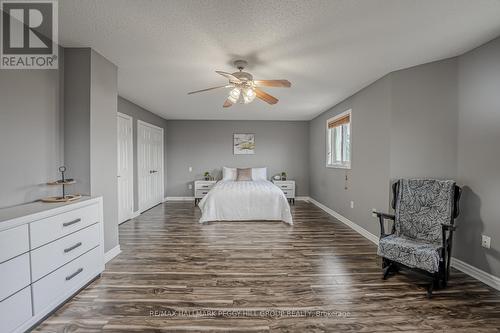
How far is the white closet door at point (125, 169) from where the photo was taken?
3.98m

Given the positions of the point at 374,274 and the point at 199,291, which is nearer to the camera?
the point at 199,291

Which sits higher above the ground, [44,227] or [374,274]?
[44,227]

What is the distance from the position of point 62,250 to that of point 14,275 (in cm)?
36

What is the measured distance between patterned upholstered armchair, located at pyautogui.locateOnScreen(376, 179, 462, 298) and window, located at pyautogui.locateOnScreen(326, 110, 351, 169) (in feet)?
5.07

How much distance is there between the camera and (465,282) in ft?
6.96

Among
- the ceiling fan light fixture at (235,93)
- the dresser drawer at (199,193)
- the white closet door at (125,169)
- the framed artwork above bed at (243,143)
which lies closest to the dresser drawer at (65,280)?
the white closet door at (125,169)

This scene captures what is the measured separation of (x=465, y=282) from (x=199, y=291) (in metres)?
2.60

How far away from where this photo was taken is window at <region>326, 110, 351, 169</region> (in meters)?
4.07

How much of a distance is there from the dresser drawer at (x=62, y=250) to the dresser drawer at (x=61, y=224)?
0.15ft

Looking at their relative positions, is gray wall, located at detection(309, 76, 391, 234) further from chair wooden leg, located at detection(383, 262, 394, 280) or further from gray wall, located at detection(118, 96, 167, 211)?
gray wall, located at detection(118, 96, 167, 211)

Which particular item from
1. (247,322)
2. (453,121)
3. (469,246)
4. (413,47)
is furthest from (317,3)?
(469,246)

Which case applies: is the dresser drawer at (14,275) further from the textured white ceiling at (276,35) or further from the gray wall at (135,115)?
the gray wall at (135,115)

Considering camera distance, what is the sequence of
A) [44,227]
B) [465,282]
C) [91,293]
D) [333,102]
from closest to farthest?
[44,227] < [91,293] < [465,282] < [333,102]

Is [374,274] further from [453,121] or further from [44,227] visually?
[44,227]
